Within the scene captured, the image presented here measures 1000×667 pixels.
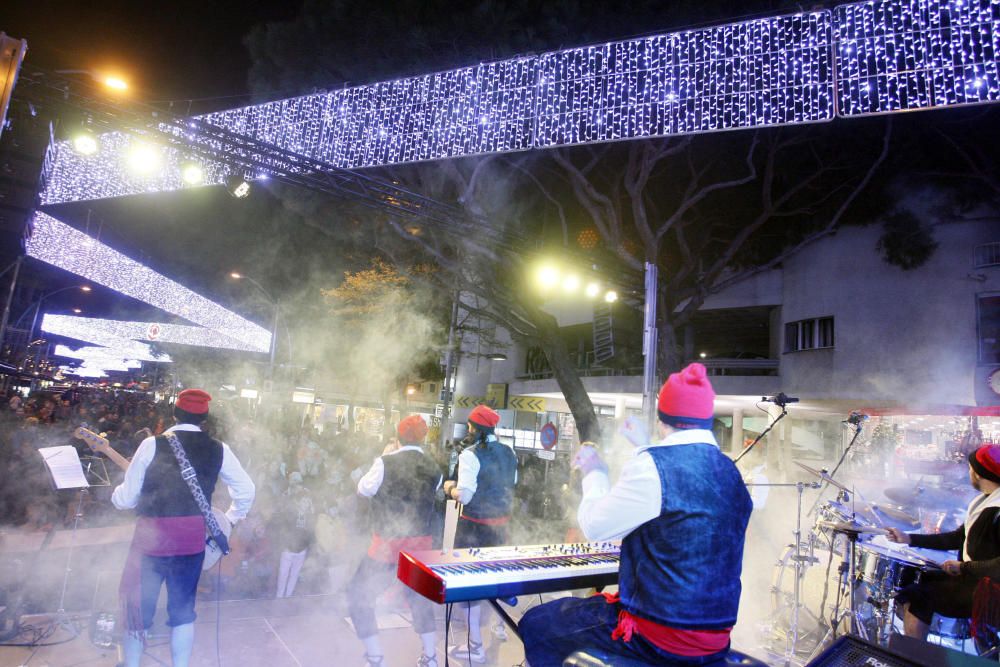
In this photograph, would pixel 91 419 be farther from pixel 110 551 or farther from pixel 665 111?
pixel 665 111

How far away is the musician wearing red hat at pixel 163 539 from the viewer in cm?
364

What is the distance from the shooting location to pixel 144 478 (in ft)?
12.1

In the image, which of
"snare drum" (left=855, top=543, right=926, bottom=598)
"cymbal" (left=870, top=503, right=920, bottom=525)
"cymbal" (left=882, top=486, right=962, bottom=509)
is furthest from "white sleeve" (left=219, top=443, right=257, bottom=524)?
"cymbal" (left=882, top=486, right=962, bottom=509)

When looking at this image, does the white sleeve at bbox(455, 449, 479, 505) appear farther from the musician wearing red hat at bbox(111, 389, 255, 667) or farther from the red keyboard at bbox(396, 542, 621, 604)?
the musician wearing red hat at bbox(111, 389, 255, 667)

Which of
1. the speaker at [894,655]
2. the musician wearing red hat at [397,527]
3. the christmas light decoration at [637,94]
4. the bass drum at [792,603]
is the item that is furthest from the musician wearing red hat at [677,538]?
the christmas light decoration at [637,94]

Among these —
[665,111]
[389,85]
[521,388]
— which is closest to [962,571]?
[665,111]

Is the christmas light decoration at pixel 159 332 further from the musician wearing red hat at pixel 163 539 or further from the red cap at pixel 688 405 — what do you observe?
the red cap at pixel 688 405

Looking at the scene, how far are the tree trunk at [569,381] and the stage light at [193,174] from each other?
Answer: 673 centimetres

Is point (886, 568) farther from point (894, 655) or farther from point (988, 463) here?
point (894, 655)

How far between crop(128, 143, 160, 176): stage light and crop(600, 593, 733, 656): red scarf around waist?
832 cm

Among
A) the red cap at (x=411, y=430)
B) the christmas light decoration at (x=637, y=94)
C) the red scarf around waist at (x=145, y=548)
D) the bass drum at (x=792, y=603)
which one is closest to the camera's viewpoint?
the red scarf around waist at (x=145, y=548)

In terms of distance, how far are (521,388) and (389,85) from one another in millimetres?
17855

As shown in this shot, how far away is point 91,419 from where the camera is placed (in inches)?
559

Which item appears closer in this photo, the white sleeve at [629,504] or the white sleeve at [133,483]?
the white sleeve at [629,504]
